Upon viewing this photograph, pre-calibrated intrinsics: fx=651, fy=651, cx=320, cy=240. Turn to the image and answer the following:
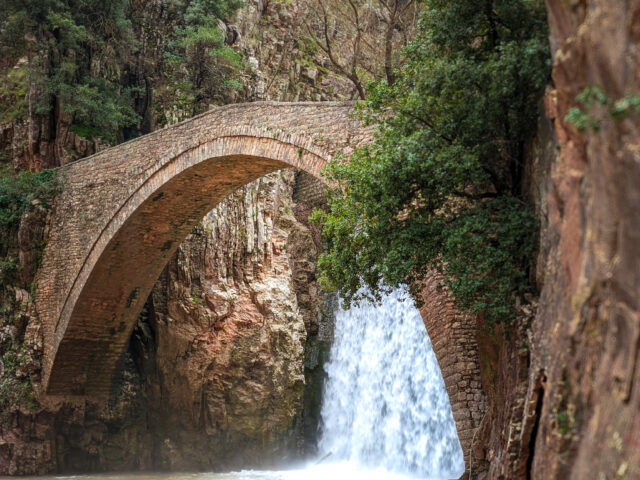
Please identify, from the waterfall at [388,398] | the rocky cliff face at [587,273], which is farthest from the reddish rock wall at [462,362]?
the waterfall at [388,398]

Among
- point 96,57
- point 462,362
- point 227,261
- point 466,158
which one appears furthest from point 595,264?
point 96,57

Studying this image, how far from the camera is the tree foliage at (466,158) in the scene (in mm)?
5645

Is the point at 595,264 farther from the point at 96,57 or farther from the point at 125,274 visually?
the point at 96,57

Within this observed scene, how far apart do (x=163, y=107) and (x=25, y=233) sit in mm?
4606

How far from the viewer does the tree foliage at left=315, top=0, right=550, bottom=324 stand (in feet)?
18.5

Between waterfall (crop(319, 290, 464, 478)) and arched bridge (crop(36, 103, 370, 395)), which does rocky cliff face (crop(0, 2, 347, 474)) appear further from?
waterfall (crop(319, 290, 464, 478))

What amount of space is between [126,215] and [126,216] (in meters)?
0.02

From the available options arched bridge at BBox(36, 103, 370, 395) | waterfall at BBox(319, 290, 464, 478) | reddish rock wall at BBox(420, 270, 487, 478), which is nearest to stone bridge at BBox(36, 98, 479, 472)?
arched bridge at BBox(36, 103, 370, 395)

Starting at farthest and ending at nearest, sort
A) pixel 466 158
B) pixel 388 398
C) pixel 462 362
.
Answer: pixel 388 398 < pixel 462 362 < pixel 466 158

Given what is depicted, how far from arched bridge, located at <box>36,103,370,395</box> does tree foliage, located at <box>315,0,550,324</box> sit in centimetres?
334

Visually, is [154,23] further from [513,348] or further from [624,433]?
[624,433]

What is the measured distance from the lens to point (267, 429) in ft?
49.8

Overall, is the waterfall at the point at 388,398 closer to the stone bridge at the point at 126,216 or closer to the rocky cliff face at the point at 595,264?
the stone bridge at the point at 126,216

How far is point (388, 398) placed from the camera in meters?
14.0
